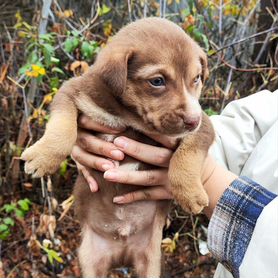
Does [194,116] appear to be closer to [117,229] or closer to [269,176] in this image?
[269,176]

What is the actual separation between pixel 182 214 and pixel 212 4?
2138 mm

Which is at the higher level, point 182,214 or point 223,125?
point 223,125

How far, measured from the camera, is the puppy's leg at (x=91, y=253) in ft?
9.65

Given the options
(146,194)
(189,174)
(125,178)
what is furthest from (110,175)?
(189,174)

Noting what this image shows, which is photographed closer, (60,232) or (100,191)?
(100,191)

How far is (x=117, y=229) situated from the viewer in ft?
9.29

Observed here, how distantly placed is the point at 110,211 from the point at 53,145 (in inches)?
23.0

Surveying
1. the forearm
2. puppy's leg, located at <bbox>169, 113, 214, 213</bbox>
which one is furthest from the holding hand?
the forearm

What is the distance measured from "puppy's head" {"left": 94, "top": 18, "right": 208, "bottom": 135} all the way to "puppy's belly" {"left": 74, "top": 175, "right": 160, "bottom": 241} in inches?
Answer: 19.2

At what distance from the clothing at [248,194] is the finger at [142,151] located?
508mm

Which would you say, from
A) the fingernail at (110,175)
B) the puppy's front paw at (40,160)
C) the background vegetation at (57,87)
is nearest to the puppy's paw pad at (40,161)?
the puppy's front paw at (40,160)

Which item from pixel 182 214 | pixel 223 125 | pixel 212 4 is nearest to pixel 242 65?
pixel 212 4

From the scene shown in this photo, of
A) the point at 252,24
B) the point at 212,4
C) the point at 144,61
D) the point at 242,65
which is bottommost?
the point at 242,65

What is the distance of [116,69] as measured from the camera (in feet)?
7.89
